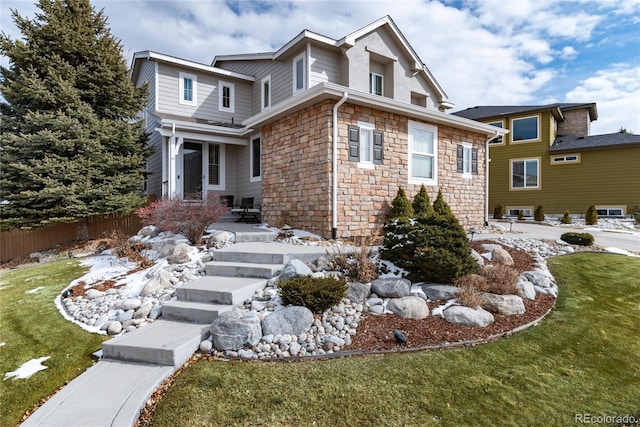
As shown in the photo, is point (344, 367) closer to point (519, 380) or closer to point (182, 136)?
point (519, 380)

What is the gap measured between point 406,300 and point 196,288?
9.73ft

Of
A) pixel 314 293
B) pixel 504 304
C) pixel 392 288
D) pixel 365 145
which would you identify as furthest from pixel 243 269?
pixel 365 145

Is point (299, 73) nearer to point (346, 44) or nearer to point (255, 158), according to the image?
point (346, 44)

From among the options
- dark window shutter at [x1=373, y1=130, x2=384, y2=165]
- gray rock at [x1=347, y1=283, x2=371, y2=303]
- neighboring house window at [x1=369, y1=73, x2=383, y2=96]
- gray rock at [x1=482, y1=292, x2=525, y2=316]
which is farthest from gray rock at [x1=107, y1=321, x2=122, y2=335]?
neighboring house window at [x1=369, y1=73, x2=383, y2=96]

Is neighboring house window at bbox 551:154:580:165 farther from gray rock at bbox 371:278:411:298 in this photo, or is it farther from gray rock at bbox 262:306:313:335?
gray rock at bbox 262:306:313:335

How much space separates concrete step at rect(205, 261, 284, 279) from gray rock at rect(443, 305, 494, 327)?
2588 millimetres

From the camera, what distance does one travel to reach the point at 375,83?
1264cm

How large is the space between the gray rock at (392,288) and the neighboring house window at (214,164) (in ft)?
30.2

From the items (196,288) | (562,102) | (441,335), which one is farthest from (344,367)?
(562,102)

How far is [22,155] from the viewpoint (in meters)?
8.77

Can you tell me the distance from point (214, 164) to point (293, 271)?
8704 mm

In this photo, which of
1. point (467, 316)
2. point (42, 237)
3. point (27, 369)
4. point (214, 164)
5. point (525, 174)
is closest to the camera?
point (27, 369)

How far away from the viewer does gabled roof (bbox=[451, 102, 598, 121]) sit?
17.1 metres

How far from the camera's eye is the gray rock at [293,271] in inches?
189
